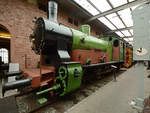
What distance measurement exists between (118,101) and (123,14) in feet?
26.4

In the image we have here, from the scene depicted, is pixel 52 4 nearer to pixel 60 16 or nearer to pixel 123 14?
pixel 60 16

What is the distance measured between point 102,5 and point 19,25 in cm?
557

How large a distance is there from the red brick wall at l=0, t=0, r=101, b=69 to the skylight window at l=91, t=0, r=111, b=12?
400 cm

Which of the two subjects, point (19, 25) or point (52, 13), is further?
point (19, 25)

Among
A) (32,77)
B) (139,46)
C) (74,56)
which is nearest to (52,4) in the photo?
(74,56)

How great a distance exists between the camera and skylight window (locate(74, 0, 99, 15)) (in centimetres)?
566

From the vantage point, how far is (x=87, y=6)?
614 centimetres

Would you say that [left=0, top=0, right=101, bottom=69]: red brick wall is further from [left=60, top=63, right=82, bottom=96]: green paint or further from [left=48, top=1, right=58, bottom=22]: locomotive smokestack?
[left=60, top=63, right=82, bottom=96]: green paint

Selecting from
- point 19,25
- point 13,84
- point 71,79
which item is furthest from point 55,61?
point 19,25

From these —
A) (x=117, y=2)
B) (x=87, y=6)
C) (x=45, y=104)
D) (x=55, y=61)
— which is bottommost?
(x=45, y=104)

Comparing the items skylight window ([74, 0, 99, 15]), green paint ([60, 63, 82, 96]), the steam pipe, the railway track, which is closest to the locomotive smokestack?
green paint ([60, 63, 82, 96])

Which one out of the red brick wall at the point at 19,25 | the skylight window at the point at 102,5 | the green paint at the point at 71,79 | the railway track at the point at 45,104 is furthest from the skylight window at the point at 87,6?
the railway track at the point at 45,104

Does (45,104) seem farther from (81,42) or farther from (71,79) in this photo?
(81,42)

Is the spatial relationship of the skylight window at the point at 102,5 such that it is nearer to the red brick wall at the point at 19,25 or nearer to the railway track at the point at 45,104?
the red brick wall at the point at 19,25
